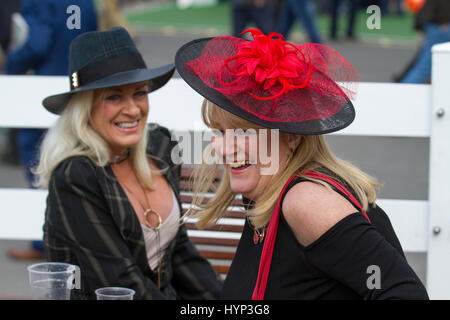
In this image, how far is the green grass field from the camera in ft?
48.5

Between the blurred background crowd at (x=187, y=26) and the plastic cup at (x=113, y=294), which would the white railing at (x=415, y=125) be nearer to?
the blurred background crowd at (x=187, y=26)

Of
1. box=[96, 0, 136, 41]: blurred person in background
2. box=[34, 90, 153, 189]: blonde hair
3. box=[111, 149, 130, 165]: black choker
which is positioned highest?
box=[96, 0, 136, 41]: blurred person in background

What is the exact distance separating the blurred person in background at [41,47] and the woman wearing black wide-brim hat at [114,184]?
177 cm

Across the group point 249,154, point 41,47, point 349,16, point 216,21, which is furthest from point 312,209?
point 216,21

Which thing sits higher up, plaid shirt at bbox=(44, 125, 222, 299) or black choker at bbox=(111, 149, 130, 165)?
black choker at bbox=(111, 149, 130, 165)

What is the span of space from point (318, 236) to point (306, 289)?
0.57 ft

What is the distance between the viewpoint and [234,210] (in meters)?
2.93

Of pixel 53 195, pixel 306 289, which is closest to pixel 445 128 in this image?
pixel 306 289

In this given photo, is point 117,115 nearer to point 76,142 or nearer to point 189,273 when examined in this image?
point 76,142

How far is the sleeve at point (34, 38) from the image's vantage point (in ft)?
14.7

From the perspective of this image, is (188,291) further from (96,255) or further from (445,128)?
(445,128)

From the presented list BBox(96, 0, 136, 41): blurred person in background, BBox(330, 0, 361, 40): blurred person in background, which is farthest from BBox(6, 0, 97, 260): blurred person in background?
BBox(330, 0, 361, 40): blurred person in background

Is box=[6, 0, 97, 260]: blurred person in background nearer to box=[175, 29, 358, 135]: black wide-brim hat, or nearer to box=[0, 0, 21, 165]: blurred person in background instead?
box=[0, 0, 21, 165]: blurred person in background

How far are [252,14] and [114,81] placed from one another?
7.48 metres
